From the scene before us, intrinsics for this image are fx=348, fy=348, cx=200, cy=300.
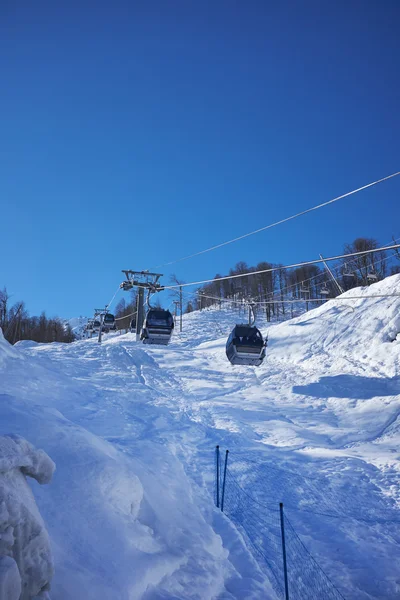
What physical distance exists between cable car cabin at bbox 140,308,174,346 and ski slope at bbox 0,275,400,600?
2754 mm

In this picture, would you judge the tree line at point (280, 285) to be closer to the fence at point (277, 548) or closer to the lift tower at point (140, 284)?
the lift tower at point (140, 284)

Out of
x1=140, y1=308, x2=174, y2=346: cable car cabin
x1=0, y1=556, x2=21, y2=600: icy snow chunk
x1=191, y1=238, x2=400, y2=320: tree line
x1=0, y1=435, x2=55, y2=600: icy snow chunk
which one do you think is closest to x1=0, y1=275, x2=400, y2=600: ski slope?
x1=0, y1=435, x2=55, y2=600: icy snow chunk

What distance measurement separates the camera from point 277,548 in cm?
638

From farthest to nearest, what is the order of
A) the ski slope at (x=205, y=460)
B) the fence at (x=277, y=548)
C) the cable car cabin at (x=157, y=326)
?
1. the cable car cabin at (x=157, y=326)
2. the fence at (x=277, y=548)
3. the ski slope at (x=205, y=460)

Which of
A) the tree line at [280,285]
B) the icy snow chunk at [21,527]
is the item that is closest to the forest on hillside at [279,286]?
the tree line at [280,285]

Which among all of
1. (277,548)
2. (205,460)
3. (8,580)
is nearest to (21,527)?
(8,580)

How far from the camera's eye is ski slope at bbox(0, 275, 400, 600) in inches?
187

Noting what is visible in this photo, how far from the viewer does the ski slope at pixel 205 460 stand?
4758 millimetres

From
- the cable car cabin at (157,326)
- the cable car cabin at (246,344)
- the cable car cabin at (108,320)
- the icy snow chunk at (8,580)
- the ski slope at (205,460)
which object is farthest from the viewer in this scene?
the cable car cabin at (108,320)

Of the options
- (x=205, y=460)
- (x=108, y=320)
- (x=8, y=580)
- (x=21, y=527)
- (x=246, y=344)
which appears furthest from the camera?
(x=108, y=320)

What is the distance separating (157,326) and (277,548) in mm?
12697

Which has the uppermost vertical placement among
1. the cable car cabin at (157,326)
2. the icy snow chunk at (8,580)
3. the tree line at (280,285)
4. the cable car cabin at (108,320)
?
the tree line at (280,285)

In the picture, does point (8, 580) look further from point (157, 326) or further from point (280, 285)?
point (280, 285)

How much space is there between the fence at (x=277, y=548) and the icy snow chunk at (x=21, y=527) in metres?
3.13
